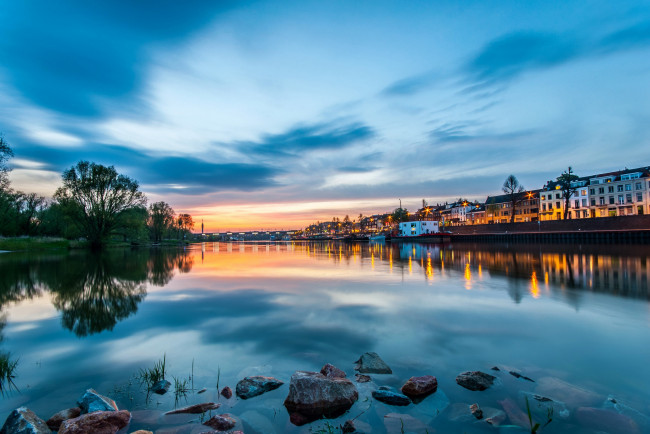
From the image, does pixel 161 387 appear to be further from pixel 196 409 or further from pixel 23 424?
pixel 23 424

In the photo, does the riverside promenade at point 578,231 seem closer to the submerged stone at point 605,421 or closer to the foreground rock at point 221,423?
the submerged stone at point 605,421

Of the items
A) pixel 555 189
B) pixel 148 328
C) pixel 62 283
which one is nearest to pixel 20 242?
pixel 62 283

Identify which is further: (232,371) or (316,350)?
(316,350)

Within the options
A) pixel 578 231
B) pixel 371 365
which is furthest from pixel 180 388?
pixel 578 231

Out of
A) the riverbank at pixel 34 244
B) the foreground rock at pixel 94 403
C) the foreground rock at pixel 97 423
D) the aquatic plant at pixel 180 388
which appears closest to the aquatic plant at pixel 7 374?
the foreground rock at pixel 94 403

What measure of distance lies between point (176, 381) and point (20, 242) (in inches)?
2929

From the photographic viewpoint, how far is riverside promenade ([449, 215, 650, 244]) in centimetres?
6026

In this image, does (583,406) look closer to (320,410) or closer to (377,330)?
(320,410)

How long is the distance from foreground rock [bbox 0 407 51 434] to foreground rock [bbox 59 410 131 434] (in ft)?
1.19

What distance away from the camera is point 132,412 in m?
5.52

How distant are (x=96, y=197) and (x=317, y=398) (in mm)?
81634

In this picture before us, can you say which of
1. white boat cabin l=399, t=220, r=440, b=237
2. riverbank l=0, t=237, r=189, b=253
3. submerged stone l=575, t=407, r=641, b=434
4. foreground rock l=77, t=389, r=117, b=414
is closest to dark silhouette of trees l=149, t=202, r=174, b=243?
riverbank l=0, t=237, r=189, b=253

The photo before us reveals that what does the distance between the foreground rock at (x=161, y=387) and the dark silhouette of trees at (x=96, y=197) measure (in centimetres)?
7671

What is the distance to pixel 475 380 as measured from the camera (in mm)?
6230
